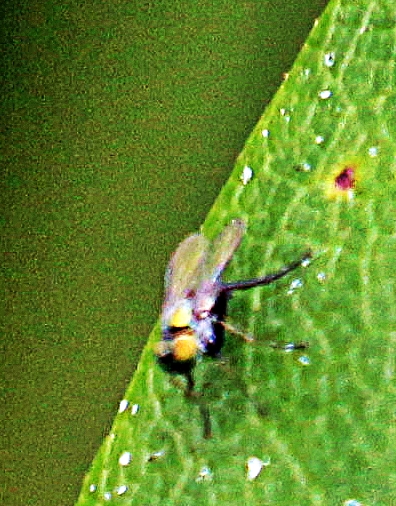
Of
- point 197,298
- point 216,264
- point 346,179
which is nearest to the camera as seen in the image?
point 346,179

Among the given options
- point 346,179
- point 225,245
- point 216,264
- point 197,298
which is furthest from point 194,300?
point 346,179

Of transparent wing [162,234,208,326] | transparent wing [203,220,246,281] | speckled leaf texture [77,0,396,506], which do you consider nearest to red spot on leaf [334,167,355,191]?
speckled leaf texture [77,0,396,506]

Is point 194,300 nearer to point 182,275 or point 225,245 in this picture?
point 182,275

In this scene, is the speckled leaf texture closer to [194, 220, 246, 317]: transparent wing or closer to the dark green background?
[194, 220, 246, 317]: transparent wing

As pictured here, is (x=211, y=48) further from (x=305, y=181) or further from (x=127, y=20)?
(x=305, y=181)

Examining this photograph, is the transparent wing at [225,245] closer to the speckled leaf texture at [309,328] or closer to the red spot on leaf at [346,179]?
the speckled leaf texture at [309,328]

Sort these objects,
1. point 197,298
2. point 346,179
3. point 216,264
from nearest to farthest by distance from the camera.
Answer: point 346,179, point 216,264, point 197,298
